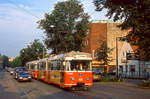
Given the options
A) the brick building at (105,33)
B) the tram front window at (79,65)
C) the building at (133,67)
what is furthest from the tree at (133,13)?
the brick building at (105,33)

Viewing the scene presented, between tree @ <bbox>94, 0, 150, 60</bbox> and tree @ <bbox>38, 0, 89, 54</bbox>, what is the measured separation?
3307 cm

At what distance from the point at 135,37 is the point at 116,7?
381 centimetres

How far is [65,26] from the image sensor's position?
191 ft

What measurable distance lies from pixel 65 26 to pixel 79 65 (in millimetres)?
30491

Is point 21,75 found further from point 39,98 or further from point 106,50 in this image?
point 39,98

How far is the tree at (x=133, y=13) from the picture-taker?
824 inches

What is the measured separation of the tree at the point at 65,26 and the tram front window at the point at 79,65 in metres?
28.1

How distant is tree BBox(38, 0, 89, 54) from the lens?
57.2 m

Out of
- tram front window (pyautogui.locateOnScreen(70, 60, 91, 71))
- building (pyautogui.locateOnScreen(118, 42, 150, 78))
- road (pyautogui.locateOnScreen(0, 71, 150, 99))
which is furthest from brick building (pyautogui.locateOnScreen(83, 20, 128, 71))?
tram front window (pyautogui.locateOnScreen(70, 60, 91, 71))

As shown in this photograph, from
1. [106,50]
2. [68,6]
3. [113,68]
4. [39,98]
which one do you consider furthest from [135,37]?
[113,68]

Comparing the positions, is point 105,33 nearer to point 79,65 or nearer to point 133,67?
point 133,67

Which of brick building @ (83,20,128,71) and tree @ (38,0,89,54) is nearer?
tree @ (38,0,89,54)

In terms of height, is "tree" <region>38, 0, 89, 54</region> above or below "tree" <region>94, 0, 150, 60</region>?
above

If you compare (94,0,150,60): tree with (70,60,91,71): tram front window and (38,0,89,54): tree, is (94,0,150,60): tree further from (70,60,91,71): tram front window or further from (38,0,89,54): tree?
(38,0,89,54): tree
